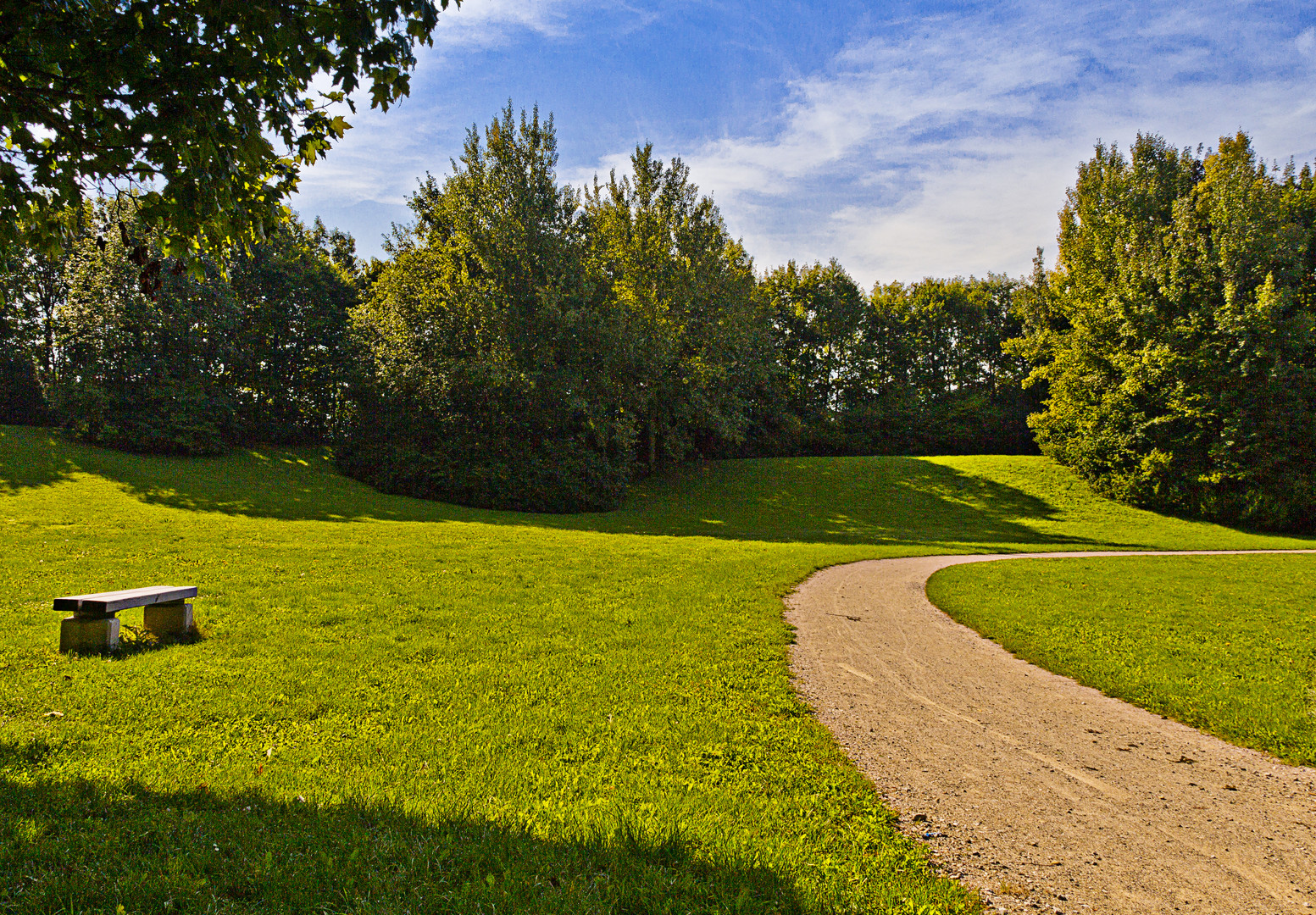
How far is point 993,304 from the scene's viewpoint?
2269 inches

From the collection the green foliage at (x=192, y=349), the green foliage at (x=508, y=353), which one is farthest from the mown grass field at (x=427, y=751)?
A: the green foliage at (x=192, y=349)

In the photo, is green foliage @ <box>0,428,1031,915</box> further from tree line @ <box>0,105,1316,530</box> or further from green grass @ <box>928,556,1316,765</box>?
tree line @ <box>0,105,1316,530</box>

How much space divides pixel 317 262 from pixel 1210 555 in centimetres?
4677

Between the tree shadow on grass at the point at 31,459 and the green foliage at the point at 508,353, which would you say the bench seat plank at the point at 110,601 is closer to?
the green foliage at the point at 508,353

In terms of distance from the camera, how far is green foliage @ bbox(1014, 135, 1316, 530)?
1176 inches

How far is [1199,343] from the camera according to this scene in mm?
31562

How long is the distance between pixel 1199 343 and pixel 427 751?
39885mm

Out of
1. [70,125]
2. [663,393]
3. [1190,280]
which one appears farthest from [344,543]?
[1190,280]

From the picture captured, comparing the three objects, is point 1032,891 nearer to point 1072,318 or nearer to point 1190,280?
point 1190,280

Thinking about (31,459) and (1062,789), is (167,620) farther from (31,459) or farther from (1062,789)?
(31,459)

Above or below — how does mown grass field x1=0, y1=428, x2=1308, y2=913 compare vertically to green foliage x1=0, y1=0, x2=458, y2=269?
below

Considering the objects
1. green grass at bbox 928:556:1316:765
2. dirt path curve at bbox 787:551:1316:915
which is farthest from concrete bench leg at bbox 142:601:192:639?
green grass at bbox 928:556:1316:765

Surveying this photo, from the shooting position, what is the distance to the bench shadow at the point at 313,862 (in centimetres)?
303

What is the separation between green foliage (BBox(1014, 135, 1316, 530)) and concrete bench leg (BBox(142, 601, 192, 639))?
3884 cm
